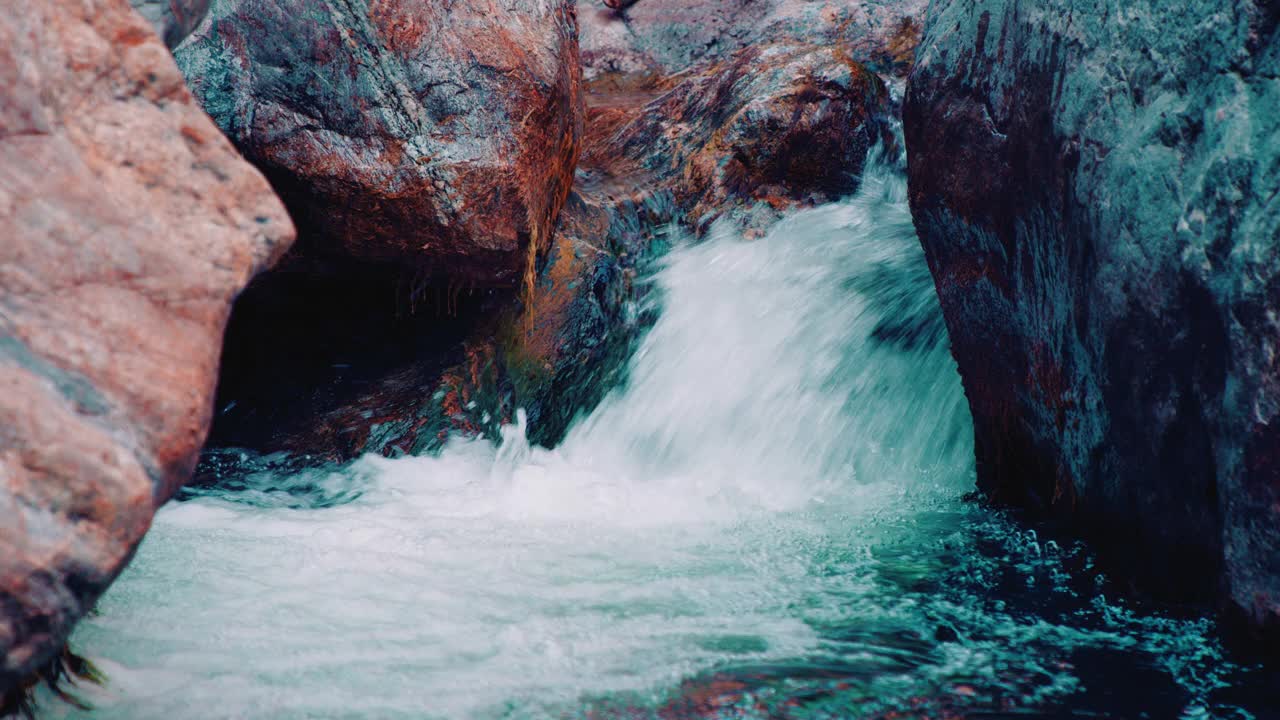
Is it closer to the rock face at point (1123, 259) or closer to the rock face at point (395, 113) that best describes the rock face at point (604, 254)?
the rock face at point (395, 113)

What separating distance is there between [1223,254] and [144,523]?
2.43 meters

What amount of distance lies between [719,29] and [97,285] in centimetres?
684

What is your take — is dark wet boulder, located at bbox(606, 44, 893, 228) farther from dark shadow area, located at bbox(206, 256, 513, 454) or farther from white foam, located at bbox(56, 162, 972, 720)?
dark shadow area, located at bbox(206, 256, 513, 454)

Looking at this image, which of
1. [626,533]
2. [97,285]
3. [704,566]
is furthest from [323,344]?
[97,285]

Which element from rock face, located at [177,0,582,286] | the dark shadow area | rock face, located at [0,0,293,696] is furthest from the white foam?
rock face, located at [177,0,582,286]

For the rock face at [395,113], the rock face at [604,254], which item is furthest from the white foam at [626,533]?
the rock face at [395,113]

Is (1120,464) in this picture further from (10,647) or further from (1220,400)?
(10,647)

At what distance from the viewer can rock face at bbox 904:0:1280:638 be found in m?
2.24

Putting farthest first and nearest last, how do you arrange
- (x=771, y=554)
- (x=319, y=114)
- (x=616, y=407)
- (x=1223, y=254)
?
(x=616, y=407), (x=319, y=114), (x=771, y=554), (x=1223, y=254)

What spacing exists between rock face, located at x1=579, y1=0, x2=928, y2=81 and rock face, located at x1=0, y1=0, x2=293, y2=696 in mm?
5321

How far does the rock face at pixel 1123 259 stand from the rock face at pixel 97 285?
220cm

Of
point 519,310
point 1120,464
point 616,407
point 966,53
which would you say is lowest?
point 616,407

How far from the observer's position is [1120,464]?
2783 mm

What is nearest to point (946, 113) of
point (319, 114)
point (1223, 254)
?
point (1223, 254)
